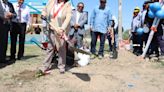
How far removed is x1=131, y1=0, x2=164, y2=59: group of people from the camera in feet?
39.8

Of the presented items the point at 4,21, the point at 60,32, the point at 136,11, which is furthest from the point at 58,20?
the point at 136,11

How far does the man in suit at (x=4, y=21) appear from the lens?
34.3ft

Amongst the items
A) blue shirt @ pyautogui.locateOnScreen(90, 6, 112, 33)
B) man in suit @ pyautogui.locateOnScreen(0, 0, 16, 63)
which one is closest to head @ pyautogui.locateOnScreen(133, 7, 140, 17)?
blue shirt @ pyautogui.locateOnScreen(90, 6, 112, 33)

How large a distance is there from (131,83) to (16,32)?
14.0ft

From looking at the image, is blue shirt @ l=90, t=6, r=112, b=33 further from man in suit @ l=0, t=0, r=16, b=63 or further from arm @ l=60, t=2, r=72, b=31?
arm @ l=60, t=2, r=72, b=31

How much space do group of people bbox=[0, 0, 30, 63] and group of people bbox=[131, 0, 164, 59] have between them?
3.71m

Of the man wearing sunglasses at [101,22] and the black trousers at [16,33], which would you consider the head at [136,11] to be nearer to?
the man wearing sunglasses at [101,22]

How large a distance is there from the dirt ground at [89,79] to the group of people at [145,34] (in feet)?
5.19

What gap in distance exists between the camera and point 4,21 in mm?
10547

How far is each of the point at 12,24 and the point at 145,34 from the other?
4.49 metres

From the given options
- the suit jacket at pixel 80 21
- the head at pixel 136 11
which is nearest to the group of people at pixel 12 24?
the suit jacket at pixel 80 21

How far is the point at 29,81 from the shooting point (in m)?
8.73

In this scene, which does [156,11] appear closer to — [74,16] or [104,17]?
[104,17]

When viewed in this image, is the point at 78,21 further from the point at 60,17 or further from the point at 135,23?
the point at 60,17
